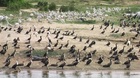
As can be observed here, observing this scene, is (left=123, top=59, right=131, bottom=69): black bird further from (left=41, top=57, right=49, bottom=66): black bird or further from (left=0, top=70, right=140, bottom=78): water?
(left=41, top=57, right=49, bottom=66): black bird

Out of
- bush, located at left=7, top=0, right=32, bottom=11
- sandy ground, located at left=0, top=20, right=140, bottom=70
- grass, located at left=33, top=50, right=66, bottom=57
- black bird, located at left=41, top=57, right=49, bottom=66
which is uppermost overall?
black bird, located at left=41, top=57, right=49, bottom=66

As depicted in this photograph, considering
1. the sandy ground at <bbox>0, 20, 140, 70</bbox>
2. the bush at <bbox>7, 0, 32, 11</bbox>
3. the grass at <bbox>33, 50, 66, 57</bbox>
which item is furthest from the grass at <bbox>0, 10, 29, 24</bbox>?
the grass at <bbox>33, 50, 66, 57</bbox>

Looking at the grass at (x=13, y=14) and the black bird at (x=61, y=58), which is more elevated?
the black bird at (x=61, y=58)

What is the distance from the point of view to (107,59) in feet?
93.5

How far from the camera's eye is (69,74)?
25.5 meters

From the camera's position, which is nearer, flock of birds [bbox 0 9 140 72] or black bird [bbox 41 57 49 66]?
black bird [bbox 41 57 49 66]

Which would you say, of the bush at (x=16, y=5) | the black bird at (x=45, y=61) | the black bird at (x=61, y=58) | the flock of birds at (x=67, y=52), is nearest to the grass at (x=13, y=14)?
the bush at (x=16, y=5)

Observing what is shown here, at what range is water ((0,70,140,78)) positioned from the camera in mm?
25062

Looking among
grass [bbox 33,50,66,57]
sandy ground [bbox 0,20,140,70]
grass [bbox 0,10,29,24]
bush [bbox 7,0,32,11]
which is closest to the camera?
sandy ground [bbox 0,20,140,70]

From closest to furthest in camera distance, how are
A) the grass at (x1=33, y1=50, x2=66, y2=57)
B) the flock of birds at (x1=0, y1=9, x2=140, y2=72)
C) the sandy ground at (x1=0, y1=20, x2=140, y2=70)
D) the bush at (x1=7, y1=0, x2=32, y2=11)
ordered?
the flock of birds at (x1=0, y1=9, x2=140, y2=72) → the sandy ground at (x1=0, y1=20, x2=140, y2=70) → the grass at (x1=33, y1=50, x2=66, y2=57) → the bush at (x1=7, y1=0, x2=32, y2=11)

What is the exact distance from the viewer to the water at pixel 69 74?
82.2 feet

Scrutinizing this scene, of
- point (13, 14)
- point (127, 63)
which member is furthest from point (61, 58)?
point (13, 14)

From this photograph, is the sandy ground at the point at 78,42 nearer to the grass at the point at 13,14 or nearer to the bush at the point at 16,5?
the grass at the point at 13,14

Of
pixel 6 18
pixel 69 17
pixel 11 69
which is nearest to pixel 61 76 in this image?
pixel 11 69
